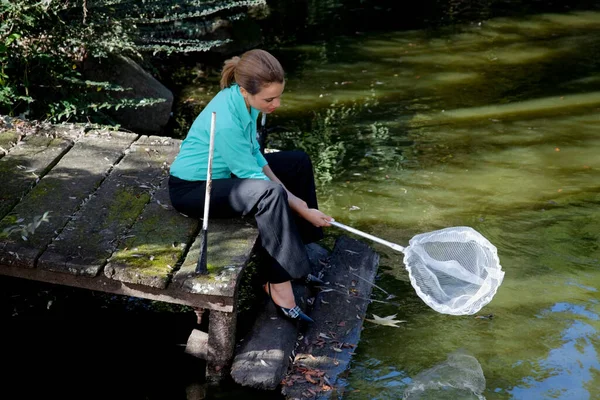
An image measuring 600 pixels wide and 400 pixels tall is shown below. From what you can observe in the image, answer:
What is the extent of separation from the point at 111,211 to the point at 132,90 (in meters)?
3.21

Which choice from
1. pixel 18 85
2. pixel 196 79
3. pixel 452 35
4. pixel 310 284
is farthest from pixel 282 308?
pixel 452 35

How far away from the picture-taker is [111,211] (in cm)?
417

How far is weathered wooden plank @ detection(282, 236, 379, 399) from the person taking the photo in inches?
147

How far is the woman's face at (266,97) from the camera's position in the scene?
154 inches

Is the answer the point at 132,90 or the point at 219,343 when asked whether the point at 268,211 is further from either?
the point at 132,90

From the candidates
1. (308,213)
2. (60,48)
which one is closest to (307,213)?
(308,213)

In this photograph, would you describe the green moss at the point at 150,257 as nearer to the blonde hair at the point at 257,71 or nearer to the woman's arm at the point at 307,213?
the woman's arm at the point at 307,213

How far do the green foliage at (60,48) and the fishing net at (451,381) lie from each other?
126 inches

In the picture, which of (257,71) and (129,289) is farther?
(257,71)

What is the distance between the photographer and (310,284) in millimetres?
4488

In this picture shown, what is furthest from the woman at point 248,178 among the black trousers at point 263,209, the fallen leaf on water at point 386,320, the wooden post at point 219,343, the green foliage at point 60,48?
the green foliage at point 60,48

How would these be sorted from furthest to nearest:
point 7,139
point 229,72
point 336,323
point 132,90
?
point 132,90 < point 7,139 < point 336,323 < point 229,72

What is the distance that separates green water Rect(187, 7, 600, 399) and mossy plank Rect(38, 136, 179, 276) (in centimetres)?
136

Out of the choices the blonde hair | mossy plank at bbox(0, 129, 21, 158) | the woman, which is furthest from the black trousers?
mossy plank at bbox(0, 129, 21, 158)
